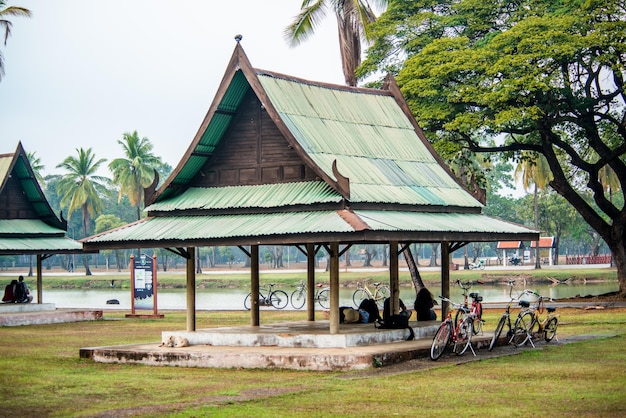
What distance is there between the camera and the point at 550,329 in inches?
1001

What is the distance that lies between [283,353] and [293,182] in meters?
4.16

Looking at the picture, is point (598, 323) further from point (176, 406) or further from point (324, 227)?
point (176, 406)

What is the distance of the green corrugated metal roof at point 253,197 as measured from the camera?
73.4 ft

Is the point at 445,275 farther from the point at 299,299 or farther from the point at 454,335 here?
the point at 299,299

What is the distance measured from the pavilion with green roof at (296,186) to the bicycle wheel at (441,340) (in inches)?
74.1

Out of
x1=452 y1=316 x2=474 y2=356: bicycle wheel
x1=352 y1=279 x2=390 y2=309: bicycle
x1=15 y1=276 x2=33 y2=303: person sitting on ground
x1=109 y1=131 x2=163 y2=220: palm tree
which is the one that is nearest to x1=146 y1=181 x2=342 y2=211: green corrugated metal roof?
x1=452 y1=316 x2=474 y2=356: bicycle wheel

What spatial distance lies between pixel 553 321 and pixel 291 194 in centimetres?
726

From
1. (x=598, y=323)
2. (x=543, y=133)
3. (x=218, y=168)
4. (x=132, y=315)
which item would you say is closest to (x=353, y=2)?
(x=543, y=133)

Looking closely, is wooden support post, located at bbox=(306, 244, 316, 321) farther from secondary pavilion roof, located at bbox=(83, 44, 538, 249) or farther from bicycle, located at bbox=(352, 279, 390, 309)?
bicycle, located at bbox=(352, 279, 390, 309)

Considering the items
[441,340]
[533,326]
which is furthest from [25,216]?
[441,340]

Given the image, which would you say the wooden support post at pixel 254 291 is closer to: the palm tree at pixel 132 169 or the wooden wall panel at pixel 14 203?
the wooden wall panel at pixel 14 203

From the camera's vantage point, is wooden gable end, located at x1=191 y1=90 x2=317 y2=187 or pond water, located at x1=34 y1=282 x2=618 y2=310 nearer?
wooden gable end, located at x1=191 y1=90 x2=317 y2=187

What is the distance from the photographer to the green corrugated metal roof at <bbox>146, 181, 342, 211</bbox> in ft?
73.4

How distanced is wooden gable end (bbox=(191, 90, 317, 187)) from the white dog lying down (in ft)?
12.0
